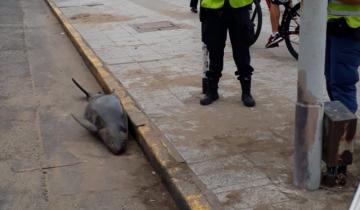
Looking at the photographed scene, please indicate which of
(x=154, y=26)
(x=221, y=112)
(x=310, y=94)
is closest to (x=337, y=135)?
(x=310, y=94)

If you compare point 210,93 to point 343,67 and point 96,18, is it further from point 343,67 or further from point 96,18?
point 96,18

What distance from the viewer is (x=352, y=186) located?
393cm

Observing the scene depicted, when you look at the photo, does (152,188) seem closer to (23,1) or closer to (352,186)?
(352,186)

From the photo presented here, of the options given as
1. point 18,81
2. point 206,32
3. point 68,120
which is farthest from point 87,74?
point 206,32

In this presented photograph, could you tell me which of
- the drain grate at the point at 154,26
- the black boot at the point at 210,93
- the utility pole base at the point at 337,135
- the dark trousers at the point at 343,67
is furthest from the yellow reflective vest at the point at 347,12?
the drain grate at the point at 154,26

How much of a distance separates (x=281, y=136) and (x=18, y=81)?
4294 mm

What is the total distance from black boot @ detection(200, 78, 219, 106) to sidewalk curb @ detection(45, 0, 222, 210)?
2.13ft

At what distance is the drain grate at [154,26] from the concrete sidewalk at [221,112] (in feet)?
0.06

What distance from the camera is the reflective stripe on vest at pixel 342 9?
3865 millimetres

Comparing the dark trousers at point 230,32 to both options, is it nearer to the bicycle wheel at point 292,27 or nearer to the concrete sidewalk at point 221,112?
the concrete sidewalk at point 221,112

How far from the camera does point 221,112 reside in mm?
5617

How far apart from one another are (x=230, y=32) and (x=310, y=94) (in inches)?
80.5

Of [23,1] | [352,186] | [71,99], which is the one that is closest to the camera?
[352,186]

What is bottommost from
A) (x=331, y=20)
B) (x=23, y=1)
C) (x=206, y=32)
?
(x=23, y=1)
